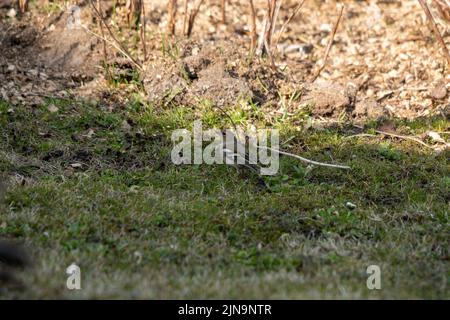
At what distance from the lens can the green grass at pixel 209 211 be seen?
373cm

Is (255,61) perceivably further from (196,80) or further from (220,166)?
(220,166)

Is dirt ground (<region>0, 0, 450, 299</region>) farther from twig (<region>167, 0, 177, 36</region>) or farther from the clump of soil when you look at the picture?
twig (<region>167, 0, 177, 36</region>)

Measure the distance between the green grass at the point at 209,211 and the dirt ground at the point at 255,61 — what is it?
0.24 m

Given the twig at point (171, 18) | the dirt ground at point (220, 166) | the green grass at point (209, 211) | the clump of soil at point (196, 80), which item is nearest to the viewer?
the green grass at point (209, 211)

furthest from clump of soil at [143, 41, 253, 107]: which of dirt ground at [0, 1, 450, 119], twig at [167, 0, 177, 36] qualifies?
twig at [167, 0, 177, 36]

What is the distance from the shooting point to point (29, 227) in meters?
4.19

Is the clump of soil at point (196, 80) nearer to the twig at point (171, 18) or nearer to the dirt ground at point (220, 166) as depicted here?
the dirt ground at point (220, 166)

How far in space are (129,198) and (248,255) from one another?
0.99m

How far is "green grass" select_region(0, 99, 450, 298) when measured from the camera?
373 centimetres

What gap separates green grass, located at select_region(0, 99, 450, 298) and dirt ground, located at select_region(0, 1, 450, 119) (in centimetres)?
24

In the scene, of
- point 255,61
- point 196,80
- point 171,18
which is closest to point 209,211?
point 196,80

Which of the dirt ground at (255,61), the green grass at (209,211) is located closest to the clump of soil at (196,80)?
the dirt ground at (255,61)
